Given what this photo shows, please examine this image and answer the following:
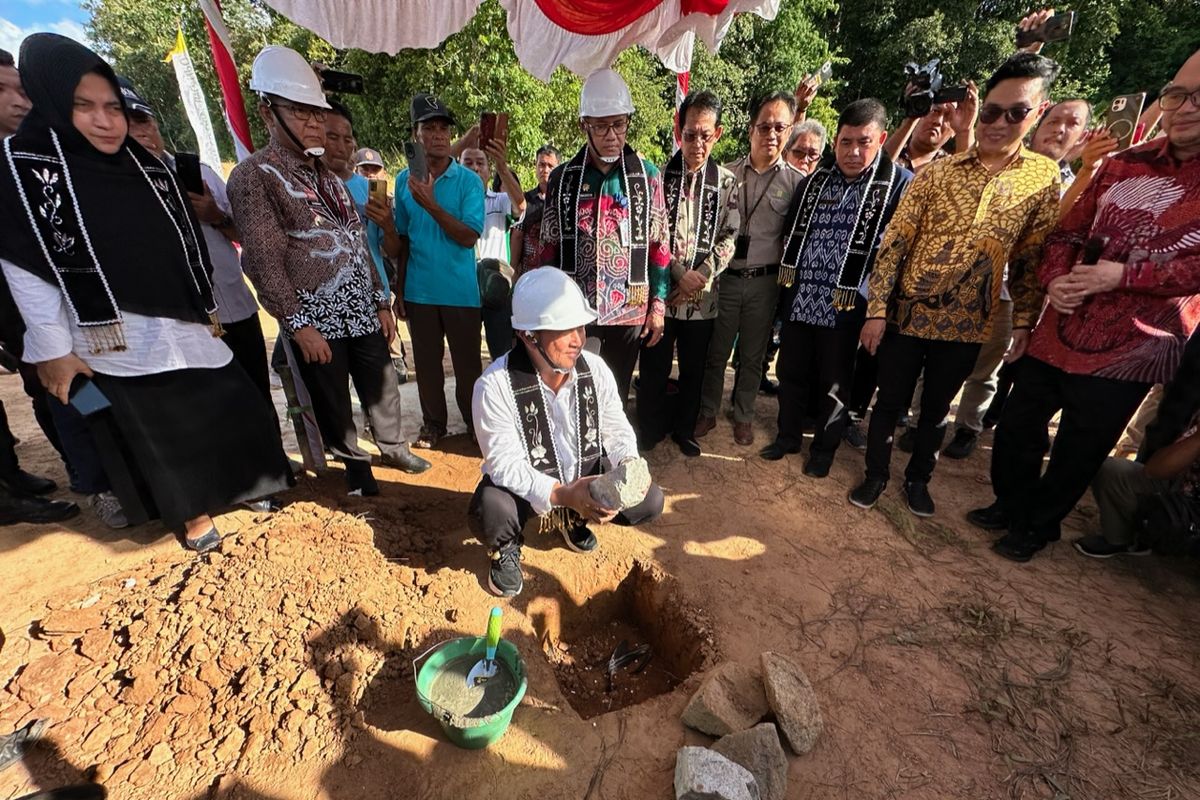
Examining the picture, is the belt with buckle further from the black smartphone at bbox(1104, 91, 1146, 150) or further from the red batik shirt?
the black smartphone at bbox(1104, 91, 1146, 150)

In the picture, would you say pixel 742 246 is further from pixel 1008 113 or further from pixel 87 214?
pixel 87 214

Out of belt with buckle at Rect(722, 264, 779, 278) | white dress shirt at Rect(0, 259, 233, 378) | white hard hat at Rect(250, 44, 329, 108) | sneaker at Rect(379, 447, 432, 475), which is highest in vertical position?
white hard hat at Rect(250, 44, 329, 108)

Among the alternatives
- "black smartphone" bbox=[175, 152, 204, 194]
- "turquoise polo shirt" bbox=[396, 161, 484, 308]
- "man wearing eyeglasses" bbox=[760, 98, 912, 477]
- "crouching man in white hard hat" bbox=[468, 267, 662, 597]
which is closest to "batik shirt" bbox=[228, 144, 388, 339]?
"black smartphone" bbox=[175, 152, 204, 194]

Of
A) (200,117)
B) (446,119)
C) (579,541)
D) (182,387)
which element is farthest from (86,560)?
(200,117)

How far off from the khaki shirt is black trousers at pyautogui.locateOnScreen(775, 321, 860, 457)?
0.51 meters

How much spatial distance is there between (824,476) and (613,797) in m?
2.49

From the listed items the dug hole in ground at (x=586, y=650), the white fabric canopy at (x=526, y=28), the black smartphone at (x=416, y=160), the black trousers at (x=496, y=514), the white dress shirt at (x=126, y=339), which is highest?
the white fabric canopy at (x=526, y=28)

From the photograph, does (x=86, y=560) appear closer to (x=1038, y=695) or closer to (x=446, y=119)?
(x=446, y=119)

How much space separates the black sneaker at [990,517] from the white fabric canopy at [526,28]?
12.1ft

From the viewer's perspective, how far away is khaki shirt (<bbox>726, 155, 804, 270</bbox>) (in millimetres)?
3346

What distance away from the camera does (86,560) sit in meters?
2.53

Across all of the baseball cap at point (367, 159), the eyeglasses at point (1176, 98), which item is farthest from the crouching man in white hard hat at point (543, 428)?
the baseball cap at point (367, 159)

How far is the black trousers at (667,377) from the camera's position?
3.47m

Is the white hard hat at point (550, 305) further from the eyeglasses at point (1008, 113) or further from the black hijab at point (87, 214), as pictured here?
the eyeglasses at point (1008, 113)
